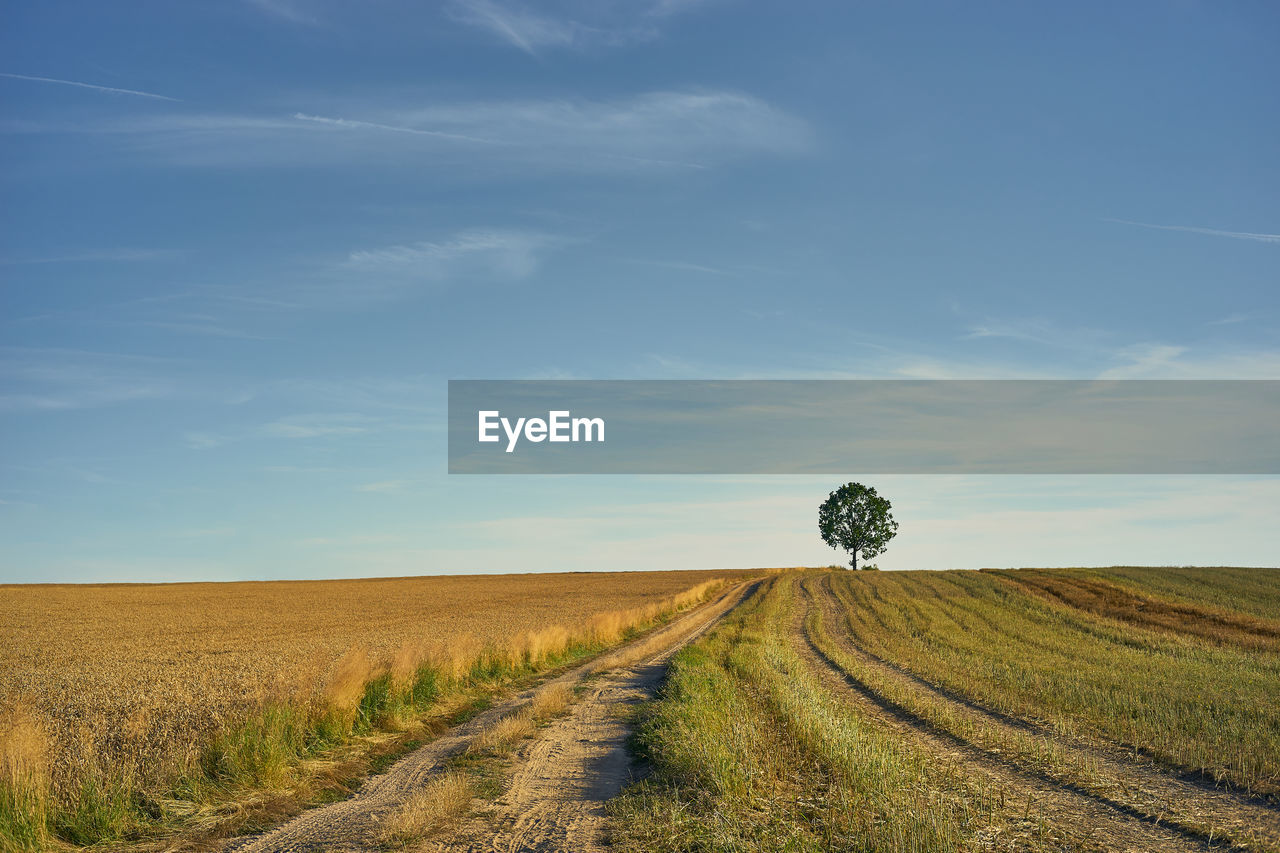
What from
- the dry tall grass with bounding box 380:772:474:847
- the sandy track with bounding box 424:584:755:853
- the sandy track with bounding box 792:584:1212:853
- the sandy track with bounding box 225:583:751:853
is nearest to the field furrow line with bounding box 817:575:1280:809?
the sandy track with bounding box 792:584:1212:853

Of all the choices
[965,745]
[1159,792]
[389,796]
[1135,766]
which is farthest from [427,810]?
[1135,766]

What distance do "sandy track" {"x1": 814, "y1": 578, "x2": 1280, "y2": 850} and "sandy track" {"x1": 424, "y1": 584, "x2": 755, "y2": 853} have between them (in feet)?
22.1

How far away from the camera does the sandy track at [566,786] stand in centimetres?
893

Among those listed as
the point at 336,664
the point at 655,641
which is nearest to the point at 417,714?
the point at 336,664

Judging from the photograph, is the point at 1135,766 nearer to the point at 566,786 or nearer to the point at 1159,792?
the point at 1159,792

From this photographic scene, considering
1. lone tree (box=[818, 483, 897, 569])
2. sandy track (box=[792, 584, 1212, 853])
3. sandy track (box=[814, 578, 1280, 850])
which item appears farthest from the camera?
lone tree (box=[818, 483, 897, 569])

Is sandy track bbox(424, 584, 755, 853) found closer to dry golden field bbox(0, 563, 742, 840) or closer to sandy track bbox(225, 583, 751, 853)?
sandy track bbox(225, 583, 751, 853)

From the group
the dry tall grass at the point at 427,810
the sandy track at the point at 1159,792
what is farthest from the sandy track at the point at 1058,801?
the dry tall grass at the point at 427,810

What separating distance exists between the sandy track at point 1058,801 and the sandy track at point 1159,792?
0.44 metres

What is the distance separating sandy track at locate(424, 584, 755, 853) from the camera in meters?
8.93

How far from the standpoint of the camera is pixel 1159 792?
34.8 ft

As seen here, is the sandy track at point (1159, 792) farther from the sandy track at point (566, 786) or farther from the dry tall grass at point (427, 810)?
the dry tall grass at point (427, 810)

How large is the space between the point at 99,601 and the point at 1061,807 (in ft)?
278

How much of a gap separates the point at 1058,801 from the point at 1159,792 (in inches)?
67.4
